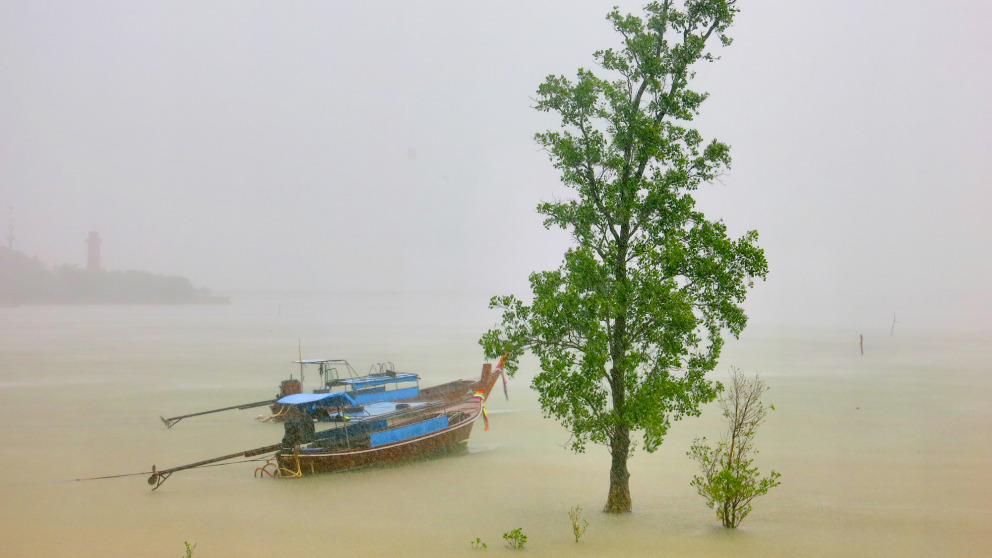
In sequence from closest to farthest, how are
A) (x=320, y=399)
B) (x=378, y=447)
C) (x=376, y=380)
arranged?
1. (x=320, y=399)
2. (x=378, y=447)
3. (x=376, y=380)

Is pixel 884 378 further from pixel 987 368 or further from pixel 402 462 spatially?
pixel 402 462

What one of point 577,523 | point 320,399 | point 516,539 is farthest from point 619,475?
point 320,399

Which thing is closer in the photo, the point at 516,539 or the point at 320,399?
the point at 516,539

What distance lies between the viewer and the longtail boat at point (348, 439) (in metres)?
23.4

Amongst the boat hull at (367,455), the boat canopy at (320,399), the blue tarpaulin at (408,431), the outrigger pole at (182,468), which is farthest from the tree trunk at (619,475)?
the outrigger pole at (182,468)

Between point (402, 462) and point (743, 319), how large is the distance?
1298 cm

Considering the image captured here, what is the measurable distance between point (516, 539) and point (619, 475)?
2.86 metres

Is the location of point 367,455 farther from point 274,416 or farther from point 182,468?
point 274,416

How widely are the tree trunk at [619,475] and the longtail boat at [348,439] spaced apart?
7.44m

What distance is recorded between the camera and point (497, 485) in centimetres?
2272

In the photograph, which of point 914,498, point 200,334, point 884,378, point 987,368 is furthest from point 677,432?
point 200,334

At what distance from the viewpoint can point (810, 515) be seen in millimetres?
18984

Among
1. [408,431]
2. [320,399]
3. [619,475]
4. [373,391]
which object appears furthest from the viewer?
[373,391]

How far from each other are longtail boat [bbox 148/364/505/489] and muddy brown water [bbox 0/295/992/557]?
Result: 47 centimetres
